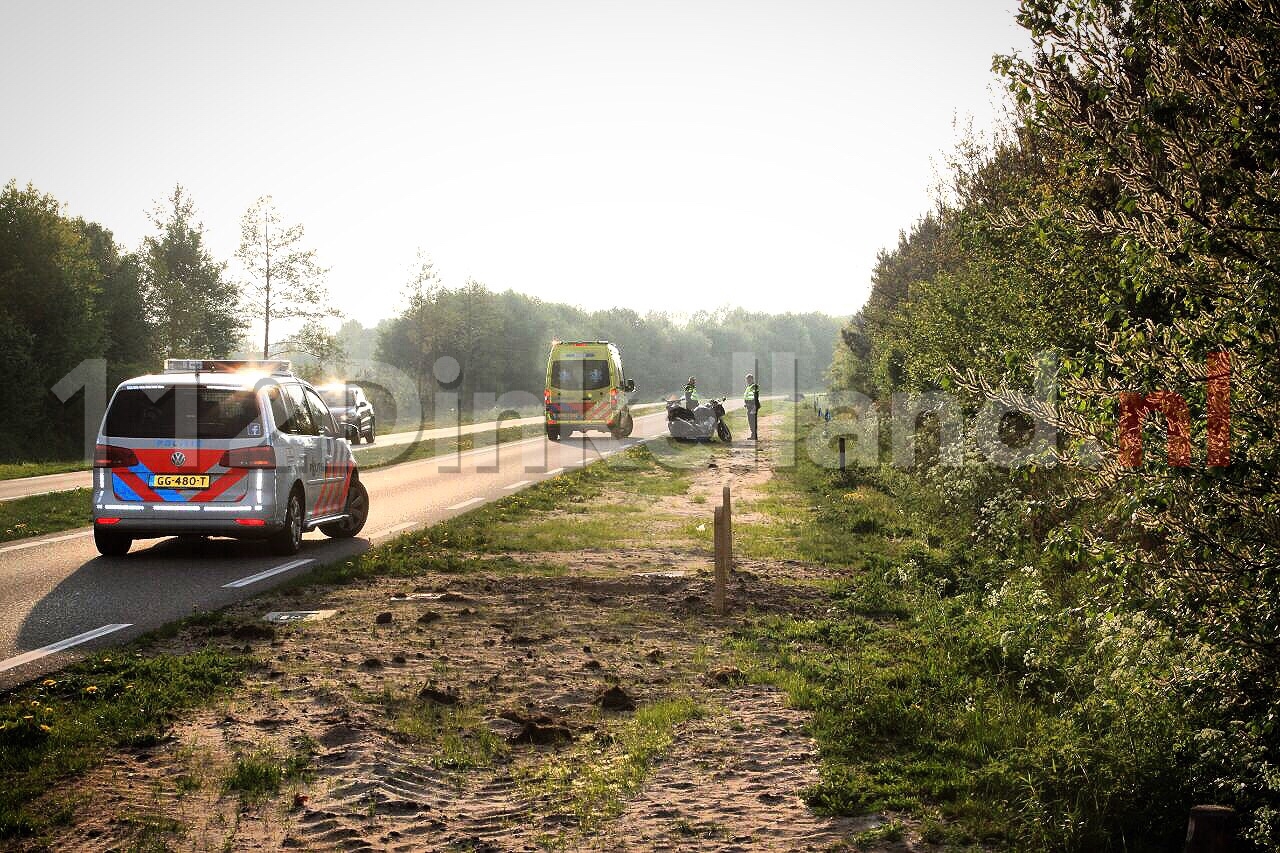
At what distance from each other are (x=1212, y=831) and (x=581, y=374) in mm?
30793

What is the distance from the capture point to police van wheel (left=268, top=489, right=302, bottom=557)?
1175 centimetres

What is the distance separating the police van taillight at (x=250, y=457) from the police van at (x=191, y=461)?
0.01 m

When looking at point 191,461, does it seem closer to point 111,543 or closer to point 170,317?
point 111,543

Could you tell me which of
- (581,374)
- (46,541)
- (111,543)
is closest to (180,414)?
(111,543)

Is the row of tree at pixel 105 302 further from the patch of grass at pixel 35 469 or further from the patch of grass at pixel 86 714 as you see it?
the patch of grass at pixel 86 714

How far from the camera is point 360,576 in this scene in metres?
10.6

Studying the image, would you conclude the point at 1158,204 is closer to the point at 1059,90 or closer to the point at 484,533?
the point at 1059,90

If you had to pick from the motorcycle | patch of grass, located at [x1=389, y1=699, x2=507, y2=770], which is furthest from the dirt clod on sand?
the motorcycle

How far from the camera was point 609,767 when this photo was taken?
525 centimetres

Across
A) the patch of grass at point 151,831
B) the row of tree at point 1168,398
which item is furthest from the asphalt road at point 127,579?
the row of tree at point 1168,398

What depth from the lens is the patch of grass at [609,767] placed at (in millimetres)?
4746

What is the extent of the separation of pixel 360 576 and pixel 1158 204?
27.1ft

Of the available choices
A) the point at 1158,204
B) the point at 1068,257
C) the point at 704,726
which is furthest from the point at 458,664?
the point at 1158,204

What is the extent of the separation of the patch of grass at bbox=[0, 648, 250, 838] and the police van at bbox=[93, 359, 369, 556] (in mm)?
4046
